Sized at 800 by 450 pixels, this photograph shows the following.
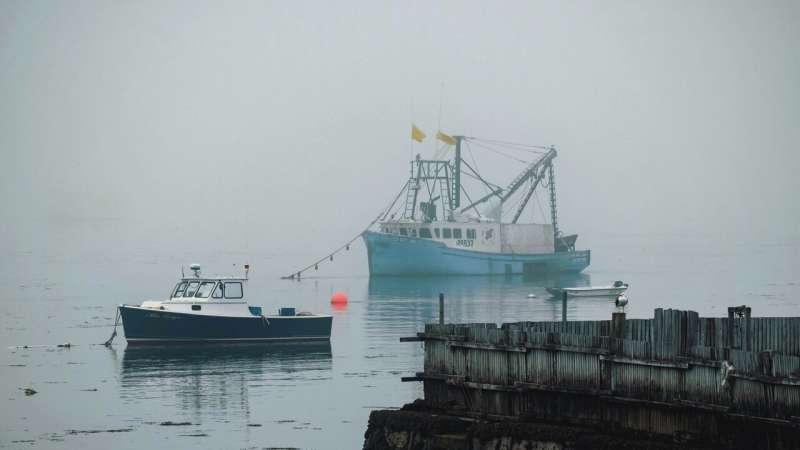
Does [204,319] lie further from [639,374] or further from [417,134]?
[417,134]

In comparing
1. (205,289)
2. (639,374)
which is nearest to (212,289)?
(205,289)

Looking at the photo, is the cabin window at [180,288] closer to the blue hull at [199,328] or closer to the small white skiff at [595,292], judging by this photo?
the blue hull at [199,328]

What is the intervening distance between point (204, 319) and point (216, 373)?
18.7 feet

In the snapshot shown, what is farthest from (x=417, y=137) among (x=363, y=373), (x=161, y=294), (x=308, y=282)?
(x=363, y=373)

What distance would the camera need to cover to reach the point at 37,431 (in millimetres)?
35719

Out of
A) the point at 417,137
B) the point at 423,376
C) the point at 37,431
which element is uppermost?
the point at 417,137

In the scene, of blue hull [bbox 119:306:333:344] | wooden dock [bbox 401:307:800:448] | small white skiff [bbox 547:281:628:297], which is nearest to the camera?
wooden dock [bbox 401:307:800:448]

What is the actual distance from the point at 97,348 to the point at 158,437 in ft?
83.0

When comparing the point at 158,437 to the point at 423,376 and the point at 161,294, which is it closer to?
the point at 423,376

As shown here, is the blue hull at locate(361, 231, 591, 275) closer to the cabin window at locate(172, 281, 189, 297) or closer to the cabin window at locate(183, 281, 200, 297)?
the cabin window at locate(172, 281, 189, 297)

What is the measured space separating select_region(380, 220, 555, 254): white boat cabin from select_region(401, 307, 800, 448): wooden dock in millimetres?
107179

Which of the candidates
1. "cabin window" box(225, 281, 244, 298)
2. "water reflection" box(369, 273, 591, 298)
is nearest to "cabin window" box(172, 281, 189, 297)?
"cabin window" box(225, 281, 244, 298)

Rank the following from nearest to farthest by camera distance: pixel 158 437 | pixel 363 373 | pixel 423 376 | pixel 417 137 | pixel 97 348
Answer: pixel 423 376, pixel 158 437, pixel 363 373, pixel 97 348, pixel 417 137

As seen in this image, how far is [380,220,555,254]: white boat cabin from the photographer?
135 metres
